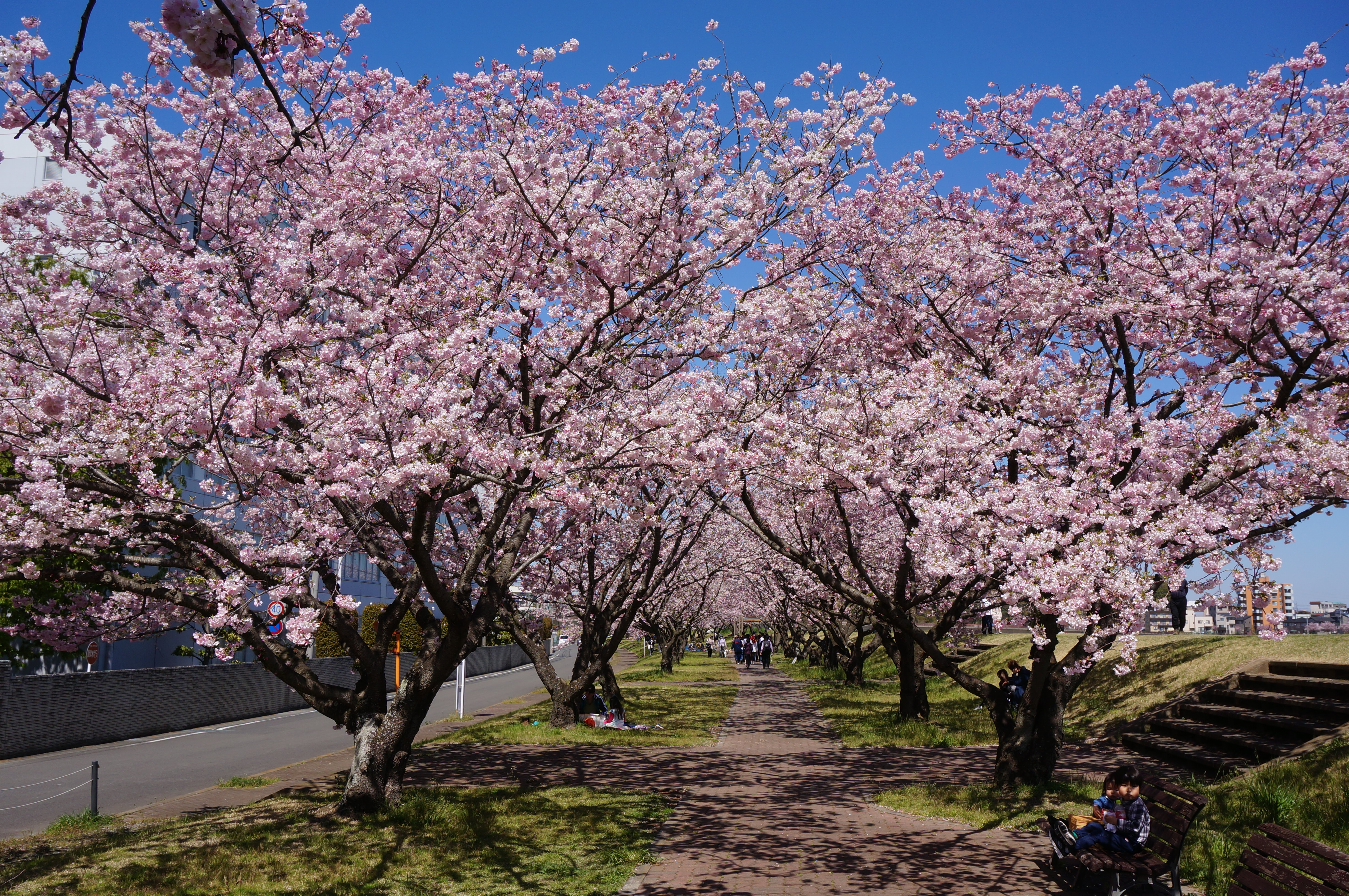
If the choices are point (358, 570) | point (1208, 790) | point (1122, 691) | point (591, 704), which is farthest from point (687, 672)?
point (1208, 790)

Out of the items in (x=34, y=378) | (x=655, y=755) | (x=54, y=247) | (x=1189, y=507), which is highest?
(x=54, y=247)

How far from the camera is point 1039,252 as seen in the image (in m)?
12.0

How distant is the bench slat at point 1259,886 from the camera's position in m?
5.12

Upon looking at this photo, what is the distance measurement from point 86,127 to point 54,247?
1.42m

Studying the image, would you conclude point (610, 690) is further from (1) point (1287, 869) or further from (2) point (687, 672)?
(2) point (687, 672)

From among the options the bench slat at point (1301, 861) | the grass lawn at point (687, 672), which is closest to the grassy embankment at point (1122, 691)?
A: the bench slat at point (1301, 861)

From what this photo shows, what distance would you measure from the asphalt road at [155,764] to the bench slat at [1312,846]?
38.5ft

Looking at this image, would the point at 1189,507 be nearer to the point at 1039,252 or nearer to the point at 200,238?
the point at 1039,252

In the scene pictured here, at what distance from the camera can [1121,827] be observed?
23.2 feet

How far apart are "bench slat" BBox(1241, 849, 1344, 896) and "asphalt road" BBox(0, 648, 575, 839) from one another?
11.6 metres

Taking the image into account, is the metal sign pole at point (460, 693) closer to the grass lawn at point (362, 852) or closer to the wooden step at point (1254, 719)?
the grass lawn at point (362, 852)

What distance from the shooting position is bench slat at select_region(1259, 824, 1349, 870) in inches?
189

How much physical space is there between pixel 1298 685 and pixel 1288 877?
982 cm

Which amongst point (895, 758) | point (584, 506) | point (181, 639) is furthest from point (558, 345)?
point (181, 639)
